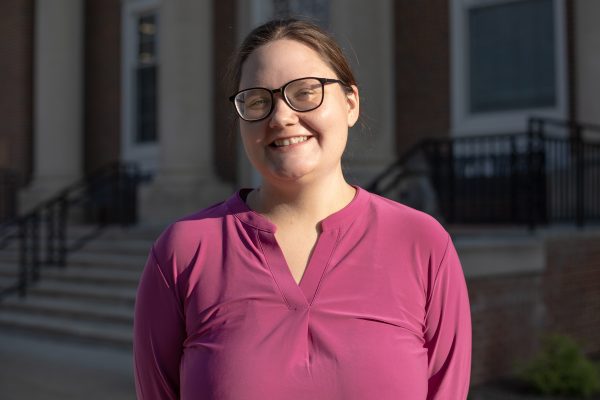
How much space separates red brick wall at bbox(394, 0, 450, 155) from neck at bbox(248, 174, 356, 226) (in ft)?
30.8

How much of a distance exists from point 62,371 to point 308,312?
6204 millimetres

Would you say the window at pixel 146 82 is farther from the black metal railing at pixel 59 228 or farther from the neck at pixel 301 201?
the neck at pixel 301 201

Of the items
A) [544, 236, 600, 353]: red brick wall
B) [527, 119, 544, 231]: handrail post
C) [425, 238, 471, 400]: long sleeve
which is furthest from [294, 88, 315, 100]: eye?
[544, 236, 600, 353]: red brick wall

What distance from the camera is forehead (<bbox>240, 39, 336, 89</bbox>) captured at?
5.37ft

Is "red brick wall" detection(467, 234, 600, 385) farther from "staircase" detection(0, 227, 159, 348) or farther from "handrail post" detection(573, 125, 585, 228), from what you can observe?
"staircase" detection(0, 227, 159, 348)

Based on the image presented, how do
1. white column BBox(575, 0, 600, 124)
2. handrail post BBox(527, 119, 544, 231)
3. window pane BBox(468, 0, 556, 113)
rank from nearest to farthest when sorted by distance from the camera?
handrail post BBox(527, 119, 544, 231) < white column BBox(575, 0, 600, 124) < window pane BBox(468, 0, 556, 113)

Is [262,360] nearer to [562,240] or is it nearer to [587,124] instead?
[562,240]

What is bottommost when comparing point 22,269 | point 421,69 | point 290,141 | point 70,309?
point 70,309

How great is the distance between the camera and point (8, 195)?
1609cm

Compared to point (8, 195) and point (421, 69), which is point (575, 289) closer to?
point (421, 69)

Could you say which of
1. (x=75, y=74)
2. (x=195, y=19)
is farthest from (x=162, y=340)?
(x=75, y=74)

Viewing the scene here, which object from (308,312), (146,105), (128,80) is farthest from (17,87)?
(308,312)

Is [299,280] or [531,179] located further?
[531,179]

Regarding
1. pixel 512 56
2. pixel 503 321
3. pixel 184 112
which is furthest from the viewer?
pixel 184 112
